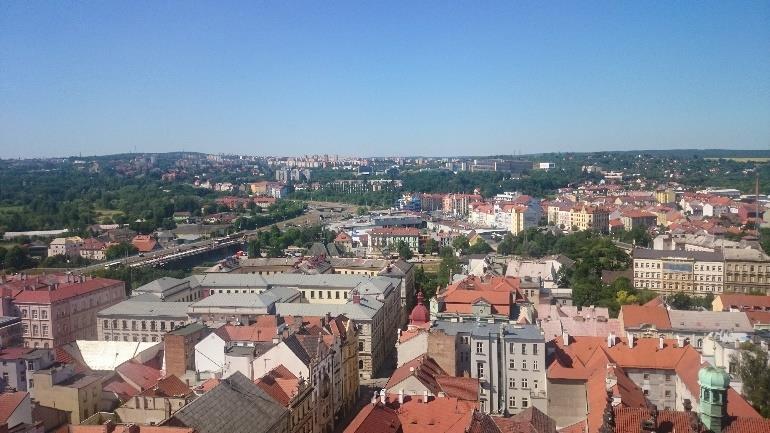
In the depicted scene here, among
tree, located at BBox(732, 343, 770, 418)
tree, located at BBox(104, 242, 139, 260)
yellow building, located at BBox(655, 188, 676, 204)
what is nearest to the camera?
tree, located at BBox(732, 343, 770, 418)

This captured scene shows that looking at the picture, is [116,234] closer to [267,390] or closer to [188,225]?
[188,225]

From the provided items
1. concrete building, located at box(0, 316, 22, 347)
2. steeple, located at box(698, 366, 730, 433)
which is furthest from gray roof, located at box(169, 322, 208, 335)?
steeple, located at box(698, 366, 730, 433)

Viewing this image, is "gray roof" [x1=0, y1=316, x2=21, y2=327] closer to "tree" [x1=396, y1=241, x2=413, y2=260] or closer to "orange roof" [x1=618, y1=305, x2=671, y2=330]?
"orange roof" [x1=618, y1=305, x2=671, y2=330]

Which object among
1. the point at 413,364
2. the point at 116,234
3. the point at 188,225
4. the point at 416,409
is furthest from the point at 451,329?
the point at 188,225

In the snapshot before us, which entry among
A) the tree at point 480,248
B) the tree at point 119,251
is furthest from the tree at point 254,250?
the tree at point 480,248

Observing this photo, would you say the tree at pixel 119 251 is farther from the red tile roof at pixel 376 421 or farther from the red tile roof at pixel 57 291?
the red tile roof at pixel 376 421

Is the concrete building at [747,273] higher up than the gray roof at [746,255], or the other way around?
the gray roof at [746,255]
